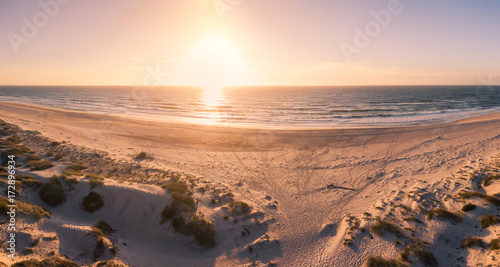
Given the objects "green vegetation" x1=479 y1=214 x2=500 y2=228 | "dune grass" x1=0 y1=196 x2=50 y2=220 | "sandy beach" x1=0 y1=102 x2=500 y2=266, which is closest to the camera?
"dune grass" x1=0 y1=196 x2=50 y2=220

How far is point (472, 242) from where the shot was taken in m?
10.0

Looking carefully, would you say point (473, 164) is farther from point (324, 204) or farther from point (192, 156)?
point (192, 156)

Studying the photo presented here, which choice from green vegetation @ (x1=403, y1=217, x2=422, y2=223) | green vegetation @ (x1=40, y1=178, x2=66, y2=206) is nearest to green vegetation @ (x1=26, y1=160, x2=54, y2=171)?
green vegetation @ (x1=40, y1=178, x2=66, y2=206)

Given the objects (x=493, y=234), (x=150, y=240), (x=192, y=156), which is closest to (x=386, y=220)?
(x=493, y=234)

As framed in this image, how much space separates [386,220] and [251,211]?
24.0ft

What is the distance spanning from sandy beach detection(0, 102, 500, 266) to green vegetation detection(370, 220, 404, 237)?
0.99 ft

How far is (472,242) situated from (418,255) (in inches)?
108

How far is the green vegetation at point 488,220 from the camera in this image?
10766 mm

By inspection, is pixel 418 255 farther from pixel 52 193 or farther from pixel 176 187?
pixel 52 193

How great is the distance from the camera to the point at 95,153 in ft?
64.8

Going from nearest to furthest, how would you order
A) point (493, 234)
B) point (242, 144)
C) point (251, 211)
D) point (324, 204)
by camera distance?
point (493, 234), point (251, 211), point (324, 204), point (242, 144)

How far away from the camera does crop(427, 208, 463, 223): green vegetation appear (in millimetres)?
11592

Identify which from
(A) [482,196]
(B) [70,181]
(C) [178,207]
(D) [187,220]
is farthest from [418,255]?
(B) [70,181]

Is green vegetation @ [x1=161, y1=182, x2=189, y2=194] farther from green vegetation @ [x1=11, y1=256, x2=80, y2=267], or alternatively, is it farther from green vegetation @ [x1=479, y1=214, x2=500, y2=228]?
green vegetation @ [x1=479, y1=214, x2=500, y2=228]
